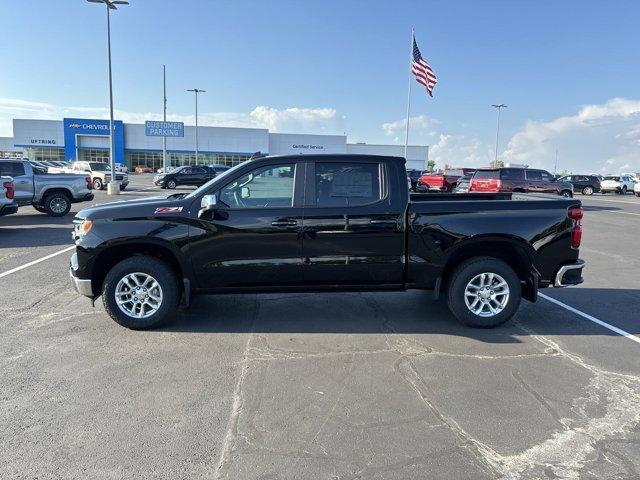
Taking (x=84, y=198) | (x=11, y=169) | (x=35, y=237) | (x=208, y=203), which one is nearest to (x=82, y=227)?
(x=208, y=203)

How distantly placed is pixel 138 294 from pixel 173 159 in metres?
78.7

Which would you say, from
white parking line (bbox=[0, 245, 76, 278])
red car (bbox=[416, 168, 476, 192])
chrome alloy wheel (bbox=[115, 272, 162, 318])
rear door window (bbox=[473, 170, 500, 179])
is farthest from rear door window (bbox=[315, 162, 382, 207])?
red car (bbox=[416, 168, 476, 192])

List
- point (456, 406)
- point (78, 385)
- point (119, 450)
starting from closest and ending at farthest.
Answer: point (119, 450) → point (456, 406) → point (78, 385)

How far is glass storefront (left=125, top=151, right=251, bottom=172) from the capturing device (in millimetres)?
78688

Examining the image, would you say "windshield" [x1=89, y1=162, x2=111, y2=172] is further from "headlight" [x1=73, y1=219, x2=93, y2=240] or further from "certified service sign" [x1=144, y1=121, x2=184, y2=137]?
"headlight" [x1=73, y1=219, x2=93, y2=240]

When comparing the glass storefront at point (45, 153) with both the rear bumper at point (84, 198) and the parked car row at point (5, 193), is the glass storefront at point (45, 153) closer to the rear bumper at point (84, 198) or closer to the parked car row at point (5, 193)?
the rear bumper at point (84, 198)

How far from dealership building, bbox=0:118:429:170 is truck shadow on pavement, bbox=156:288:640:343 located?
69708 millimetres

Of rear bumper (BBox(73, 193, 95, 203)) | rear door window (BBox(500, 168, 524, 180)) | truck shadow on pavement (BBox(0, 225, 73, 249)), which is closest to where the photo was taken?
truck shadow on pavement (BBox(0, 225, 73, 249))

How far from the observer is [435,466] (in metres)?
2.88

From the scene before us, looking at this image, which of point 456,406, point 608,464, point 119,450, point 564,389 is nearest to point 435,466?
point 456,406

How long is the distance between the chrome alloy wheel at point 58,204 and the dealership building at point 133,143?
60.2 metres

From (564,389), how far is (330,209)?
2.76 metres

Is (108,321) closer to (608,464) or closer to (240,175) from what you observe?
(240,175)

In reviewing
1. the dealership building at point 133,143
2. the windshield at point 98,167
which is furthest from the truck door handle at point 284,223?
the dealership building at point 133,143
